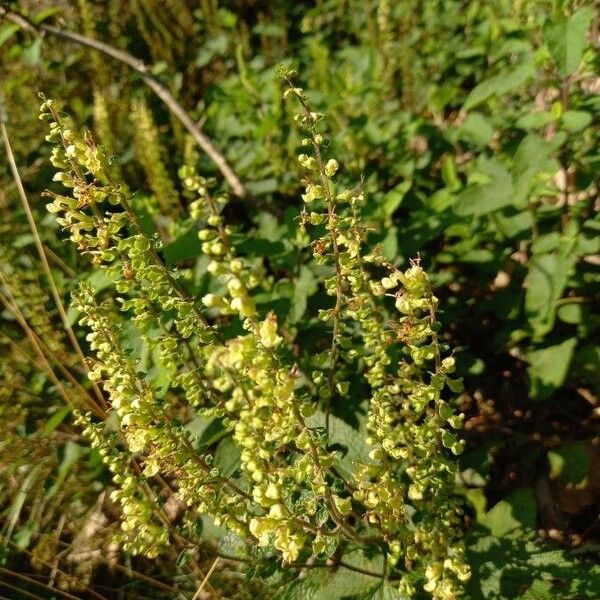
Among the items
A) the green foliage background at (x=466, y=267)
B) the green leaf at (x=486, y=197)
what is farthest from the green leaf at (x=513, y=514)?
the green leaf at (x=486, y=197)

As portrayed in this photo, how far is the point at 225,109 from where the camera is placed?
12.6 feet

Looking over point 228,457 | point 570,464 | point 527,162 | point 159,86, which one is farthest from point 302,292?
point 159,86

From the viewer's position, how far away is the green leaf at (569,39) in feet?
6.89

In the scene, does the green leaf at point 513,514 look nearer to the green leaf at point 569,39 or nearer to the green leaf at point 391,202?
the green leaf at point 391,202

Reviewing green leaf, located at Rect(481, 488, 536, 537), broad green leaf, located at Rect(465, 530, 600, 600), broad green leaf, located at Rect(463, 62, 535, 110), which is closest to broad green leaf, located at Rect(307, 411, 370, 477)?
broad green leaf, located at Rect(465, 530, 600, 600)

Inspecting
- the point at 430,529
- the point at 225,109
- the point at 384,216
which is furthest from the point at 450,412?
the point at 225,109

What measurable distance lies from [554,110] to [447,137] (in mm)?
750

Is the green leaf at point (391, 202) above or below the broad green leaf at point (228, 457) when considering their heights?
above

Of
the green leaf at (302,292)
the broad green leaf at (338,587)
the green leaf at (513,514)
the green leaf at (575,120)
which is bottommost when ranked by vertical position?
the broad green leaf at (338,587)

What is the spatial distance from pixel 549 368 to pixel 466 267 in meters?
0.80

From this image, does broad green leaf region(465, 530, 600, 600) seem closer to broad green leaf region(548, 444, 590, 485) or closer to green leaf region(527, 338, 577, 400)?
broad green leaf region(548, 444, 590, 485)

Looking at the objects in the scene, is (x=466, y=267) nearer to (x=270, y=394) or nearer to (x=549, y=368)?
(x=549, y=368)

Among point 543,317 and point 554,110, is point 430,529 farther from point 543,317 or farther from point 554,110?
point 554,110

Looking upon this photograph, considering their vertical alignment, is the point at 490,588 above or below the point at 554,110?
below
